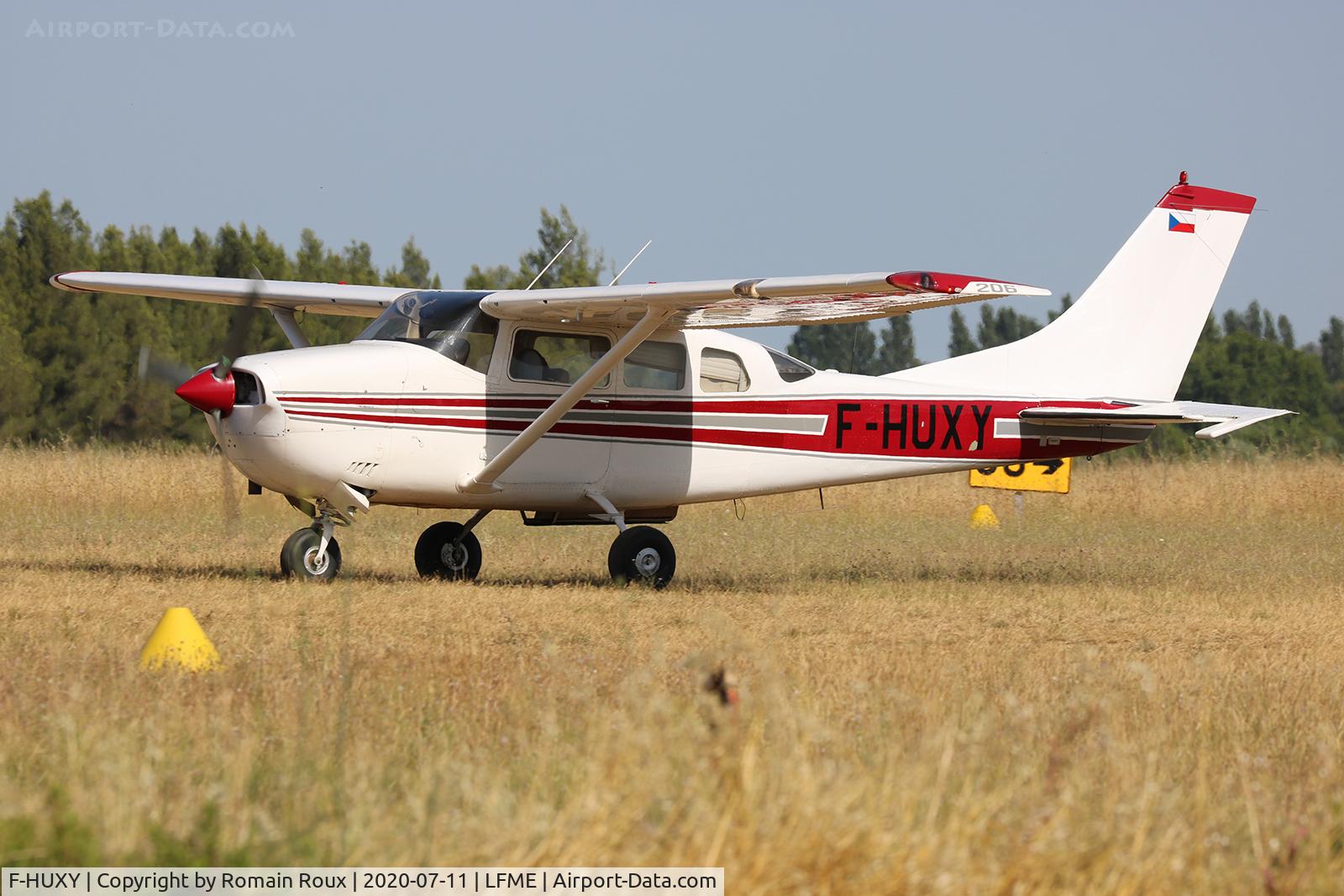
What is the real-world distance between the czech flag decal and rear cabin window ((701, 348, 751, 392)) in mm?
4304

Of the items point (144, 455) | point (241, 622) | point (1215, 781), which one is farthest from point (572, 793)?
point (144, 455)

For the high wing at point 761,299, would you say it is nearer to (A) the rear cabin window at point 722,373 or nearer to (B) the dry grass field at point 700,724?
(A) the rear cabin window at point 722,373

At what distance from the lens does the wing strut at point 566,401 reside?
11062mm

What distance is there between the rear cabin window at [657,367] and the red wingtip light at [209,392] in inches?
124

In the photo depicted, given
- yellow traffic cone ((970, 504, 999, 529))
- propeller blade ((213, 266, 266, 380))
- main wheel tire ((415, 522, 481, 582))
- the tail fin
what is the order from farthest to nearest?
yellow traffic cone ((970, 504, 999, 529))
the tail fin
main wheel tire ((415, 522, 481, 582))
propeller blade ((213, 266, 266, 380))

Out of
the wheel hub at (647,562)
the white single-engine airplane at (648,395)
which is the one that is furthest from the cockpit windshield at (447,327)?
the wheel hub at (647,562)

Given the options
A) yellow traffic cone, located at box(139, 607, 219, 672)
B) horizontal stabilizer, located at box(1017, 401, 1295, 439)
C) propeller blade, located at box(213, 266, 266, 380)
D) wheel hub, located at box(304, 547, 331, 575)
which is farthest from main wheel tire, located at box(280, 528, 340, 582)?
horizontal stabilizer, located at box(1017, 401, 1295, 439)

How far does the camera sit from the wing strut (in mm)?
11062

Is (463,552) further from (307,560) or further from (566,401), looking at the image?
(566,401)

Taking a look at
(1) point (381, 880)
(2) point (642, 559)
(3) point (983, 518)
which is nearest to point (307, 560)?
(2) point (642, 559)

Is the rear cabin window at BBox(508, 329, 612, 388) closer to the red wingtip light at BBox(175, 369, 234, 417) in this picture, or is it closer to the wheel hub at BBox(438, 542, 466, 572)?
the wheel hub at BBox(438, 542, 466, 572)

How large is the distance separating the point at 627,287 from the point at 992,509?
12204mm

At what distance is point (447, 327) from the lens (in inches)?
444

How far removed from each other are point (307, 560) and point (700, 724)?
712cm
